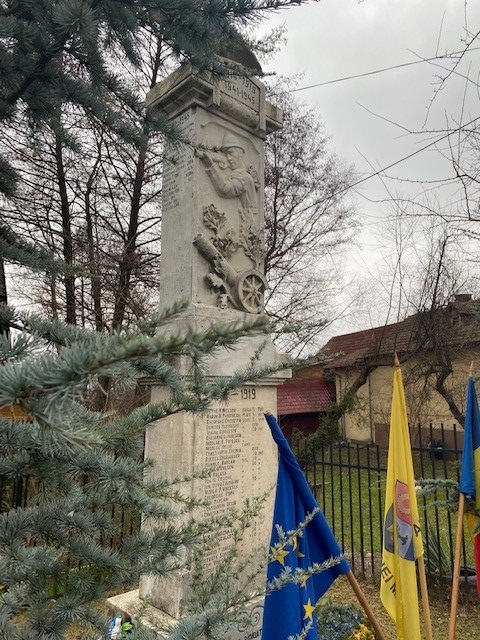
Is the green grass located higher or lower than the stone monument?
lower

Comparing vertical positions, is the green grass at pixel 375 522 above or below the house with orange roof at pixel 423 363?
below

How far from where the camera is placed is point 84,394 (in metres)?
0.92

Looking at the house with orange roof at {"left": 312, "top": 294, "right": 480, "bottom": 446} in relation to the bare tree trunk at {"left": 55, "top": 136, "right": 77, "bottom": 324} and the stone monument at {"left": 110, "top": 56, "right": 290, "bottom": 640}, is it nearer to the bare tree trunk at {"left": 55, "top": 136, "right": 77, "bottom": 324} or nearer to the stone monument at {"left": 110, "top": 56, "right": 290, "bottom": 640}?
the bare tree trunk at {"left": 55, "top": 136, "right": 77, "bottom": 324}

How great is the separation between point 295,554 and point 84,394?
1660 mm

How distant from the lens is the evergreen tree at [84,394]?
125 centimetres

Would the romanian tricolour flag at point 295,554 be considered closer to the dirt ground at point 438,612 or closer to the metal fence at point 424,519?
the metal fence at point 424,519

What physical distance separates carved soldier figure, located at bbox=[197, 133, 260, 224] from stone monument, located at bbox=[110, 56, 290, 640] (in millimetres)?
11

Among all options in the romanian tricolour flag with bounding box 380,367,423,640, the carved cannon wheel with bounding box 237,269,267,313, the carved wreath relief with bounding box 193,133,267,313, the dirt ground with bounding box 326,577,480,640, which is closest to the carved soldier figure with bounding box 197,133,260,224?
the carved wreath relief with bounding box 193,133,267,313

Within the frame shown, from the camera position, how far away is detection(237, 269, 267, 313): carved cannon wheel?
4.27 metres

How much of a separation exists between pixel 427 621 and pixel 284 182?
33.5 feet

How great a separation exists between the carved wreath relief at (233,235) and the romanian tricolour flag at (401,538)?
1916mm

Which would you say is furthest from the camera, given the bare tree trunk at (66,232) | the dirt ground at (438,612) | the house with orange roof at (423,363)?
the house with orange roof at (423,363)

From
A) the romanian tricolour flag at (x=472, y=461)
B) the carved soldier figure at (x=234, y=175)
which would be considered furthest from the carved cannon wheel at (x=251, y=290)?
the romanian tricolour flag at (x=472, y=461)

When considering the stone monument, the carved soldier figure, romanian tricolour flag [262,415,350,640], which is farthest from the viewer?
the carved soldier figure
